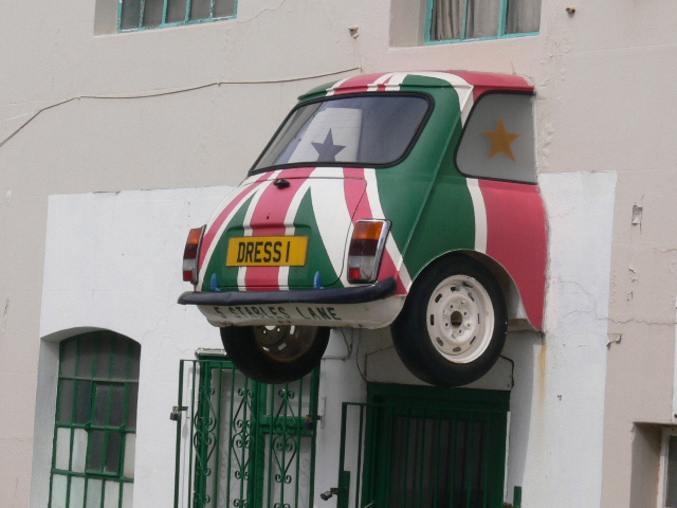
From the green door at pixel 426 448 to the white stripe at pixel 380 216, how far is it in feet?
4.28

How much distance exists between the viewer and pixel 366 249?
783 cm

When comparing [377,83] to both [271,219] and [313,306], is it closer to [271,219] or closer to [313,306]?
[271,219]

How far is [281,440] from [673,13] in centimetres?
393

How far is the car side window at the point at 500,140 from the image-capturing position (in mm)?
8555

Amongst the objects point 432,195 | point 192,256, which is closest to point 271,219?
point 192,256

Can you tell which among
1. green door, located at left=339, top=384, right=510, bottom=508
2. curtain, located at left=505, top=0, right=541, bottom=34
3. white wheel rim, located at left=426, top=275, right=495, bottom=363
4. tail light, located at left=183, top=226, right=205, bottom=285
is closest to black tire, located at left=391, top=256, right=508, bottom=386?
white wheel rim, located at left=426, top=275, right=495, bottom=363

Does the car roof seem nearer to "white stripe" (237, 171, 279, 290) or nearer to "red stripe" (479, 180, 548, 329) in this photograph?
"red stripe" (479, 180, 548, 329)

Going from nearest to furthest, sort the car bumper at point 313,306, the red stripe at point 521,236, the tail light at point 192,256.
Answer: the car bumper at point 313,306 → the red stripe at point 521,236 → the tail light at point 192,256

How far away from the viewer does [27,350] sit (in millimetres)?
11250

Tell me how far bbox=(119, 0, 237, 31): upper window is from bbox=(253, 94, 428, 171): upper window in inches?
85.2

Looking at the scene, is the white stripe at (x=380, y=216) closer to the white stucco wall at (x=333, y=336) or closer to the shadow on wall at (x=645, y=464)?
the white stucco wall at (x=333, y=336)

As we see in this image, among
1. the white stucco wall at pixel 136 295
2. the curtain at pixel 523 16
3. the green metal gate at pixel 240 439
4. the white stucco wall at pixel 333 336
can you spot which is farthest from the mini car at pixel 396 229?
the white stucco wall at pixel 136 295

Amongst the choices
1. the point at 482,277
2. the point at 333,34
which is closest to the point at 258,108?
the point at 333,34

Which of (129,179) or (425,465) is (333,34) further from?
(425,465)
